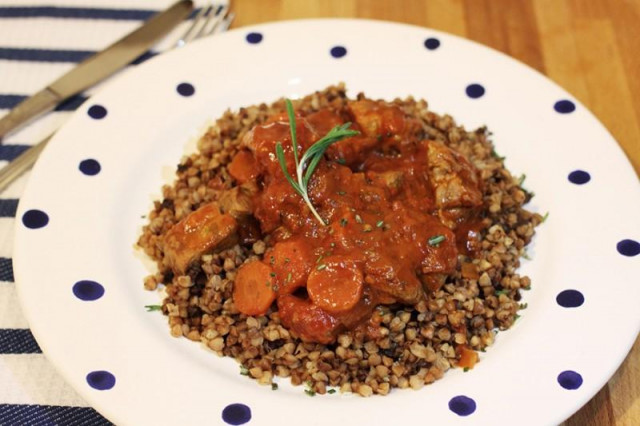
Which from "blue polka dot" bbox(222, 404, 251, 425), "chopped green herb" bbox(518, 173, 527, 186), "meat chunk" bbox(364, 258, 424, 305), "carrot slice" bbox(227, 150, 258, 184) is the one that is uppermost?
"carrot slice" bbox(227, 150, 258, 184)

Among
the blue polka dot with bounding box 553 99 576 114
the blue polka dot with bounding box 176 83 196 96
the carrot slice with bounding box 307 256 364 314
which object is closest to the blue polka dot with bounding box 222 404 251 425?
the carrot slice with bounding box 307 256 364 314

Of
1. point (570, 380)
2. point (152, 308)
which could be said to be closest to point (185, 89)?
point (152, 308)

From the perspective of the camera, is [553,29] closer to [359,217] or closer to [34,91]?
[359,217]

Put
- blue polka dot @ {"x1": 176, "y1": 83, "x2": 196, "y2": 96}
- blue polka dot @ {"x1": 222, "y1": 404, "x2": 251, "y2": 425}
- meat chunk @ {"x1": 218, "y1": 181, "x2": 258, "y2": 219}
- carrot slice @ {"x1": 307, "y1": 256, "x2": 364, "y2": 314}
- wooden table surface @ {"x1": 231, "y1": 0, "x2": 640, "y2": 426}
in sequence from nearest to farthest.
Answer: blue polka dot @ {"x1": 222, "y1": 404, "x2": 251, "y2": 425} < carrot slice @ {"x1": 307, "y1": 256, "x2": 364, "y2": 314} < meat chunk @ {"x1": 218, "y1": 181, "x2": 258, "y2": 219} < blue polka dot @ {"x1": 176, "y1": 83, "x2": 196, "y2": 96} < wooden table surface @ {"x1": 231, "y1": 0, "x2": 640, "y2": 426}

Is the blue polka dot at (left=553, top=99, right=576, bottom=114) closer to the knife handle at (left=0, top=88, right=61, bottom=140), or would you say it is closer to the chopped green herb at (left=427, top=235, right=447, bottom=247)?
the chopped green herb at (left=427, top=235, right=447, bottom=247)

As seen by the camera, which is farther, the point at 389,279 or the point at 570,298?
the point at 570,298

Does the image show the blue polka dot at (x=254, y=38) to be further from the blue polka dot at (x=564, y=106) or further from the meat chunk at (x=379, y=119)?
the blue polka dot at (x=564, y=106)
